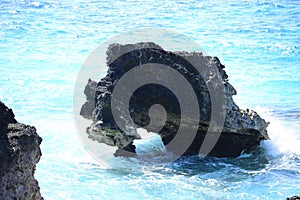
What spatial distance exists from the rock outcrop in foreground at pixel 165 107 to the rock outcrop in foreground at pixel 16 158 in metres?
6.13

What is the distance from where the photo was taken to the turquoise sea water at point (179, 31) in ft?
35.8

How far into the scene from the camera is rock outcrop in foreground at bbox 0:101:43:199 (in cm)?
514

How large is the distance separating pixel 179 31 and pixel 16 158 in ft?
83.8

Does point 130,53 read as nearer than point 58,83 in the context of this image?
Yes

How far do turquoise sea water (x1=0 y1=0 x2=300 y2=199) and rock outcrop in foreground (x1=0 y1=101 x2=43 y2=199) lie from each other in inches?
194

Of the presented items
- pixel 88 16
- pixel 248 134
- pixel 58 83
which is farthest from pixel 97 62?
pixel 88 16

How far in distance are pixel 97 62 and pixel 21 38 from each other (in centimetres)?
909

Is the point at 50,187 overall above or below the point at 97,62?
below

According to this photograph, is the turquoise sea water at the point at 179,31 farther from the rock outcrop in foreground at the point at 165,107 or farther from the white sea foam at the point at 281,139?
the rock outcrop in foreground at the point at 165,107

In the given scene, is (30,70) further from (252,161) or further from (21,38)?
(252,161)

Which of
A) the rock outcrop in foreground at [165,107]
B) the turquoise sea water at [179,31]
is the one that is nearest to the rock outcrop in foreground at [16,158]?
the turquoise sea water at [179,31]

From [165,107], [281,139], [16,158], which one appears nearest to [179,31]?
[281,139]

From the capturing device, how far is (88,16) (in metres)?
37.7

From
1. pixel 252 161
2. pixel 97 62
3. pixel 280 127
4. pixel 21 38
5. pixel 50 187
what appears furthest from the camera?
pixel 21 38
